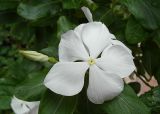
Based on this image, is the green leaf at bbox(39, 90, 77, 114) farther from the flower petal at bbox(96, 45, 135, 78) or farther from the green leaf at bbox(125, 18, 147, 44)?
the green leaf at bbox(125, 18, 147, 44)

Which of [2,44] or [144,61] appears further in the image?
[2,44]

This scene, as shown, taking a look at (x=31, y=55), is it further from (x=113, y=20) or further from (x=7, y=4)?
(x=7, y=4)

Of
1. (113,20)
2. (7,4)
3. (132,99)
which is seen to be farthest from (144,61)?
(7,4)

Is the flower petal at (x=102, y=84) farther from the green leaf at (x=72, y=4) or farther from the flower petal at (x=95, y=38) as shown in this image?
the green leaf at (x=72, y=4)

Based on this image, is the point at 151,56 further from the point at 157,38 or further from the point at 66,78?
the point at 66,78

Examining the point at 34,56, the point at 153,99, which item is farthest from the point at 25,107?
the point at 153,99

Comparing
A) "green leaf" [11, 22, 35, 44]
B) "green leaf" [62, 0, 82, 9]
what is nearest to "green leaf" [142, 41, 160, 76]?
"green leaf" [62, 0, 82, 9]

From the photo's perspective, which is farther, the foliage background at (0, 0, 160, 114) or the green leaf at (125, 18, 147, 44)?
the green leaf at (125, 18, 147, 44)
